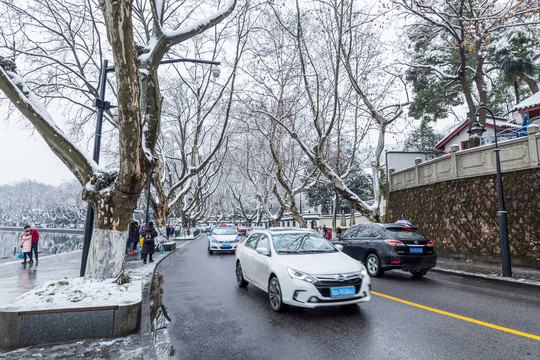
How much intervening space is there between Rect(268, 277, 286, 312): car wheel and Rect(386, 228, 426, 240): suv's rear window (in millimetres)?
4901

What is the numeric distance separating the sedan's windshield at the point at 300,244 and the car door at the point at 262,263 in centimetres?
24

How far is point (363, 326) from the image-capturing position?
5.01m

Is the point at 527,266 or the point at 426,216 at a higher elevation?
the point at 426,216

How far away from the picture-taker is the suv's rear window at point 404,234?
945 centimetres

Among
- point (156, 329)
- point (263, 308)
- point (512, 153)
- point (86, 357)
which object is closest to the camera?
point (86, 357)

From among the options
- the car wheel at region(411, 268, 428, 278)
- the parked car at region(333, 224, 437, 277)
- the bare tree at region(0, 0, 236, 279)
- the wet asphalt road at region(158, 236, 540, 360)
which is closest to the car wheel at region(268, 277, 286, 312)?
the wet asphalt road at region(158, 236, 540, 360)

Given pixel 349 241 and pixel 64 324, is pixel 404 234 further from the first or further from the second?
pixel 64 324

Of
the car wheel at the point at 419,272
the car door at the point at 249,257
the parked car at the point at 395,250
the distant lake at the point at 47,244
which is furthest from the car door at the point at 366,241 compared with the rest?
the distant lake at the point at 47,244

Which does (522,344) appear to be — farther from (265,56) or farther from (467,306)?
(265,56)

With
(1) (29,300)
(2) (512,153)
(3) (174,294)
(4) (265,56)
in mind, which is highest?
(4) (265,56)

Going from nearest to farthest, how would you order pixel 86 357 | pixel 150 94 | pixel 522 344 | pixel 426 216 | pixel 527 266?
pixel 86 357 → pixel 522 344 → pixel 150 94 → pixel 527 266 → pixel 426 216

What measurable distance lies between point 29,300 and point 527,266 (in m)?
14.3

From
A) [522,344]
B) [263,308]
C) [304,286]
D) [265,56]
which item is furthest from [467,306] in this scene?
[265,56]

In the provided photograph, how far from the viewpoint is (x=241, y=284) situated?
819 cm
